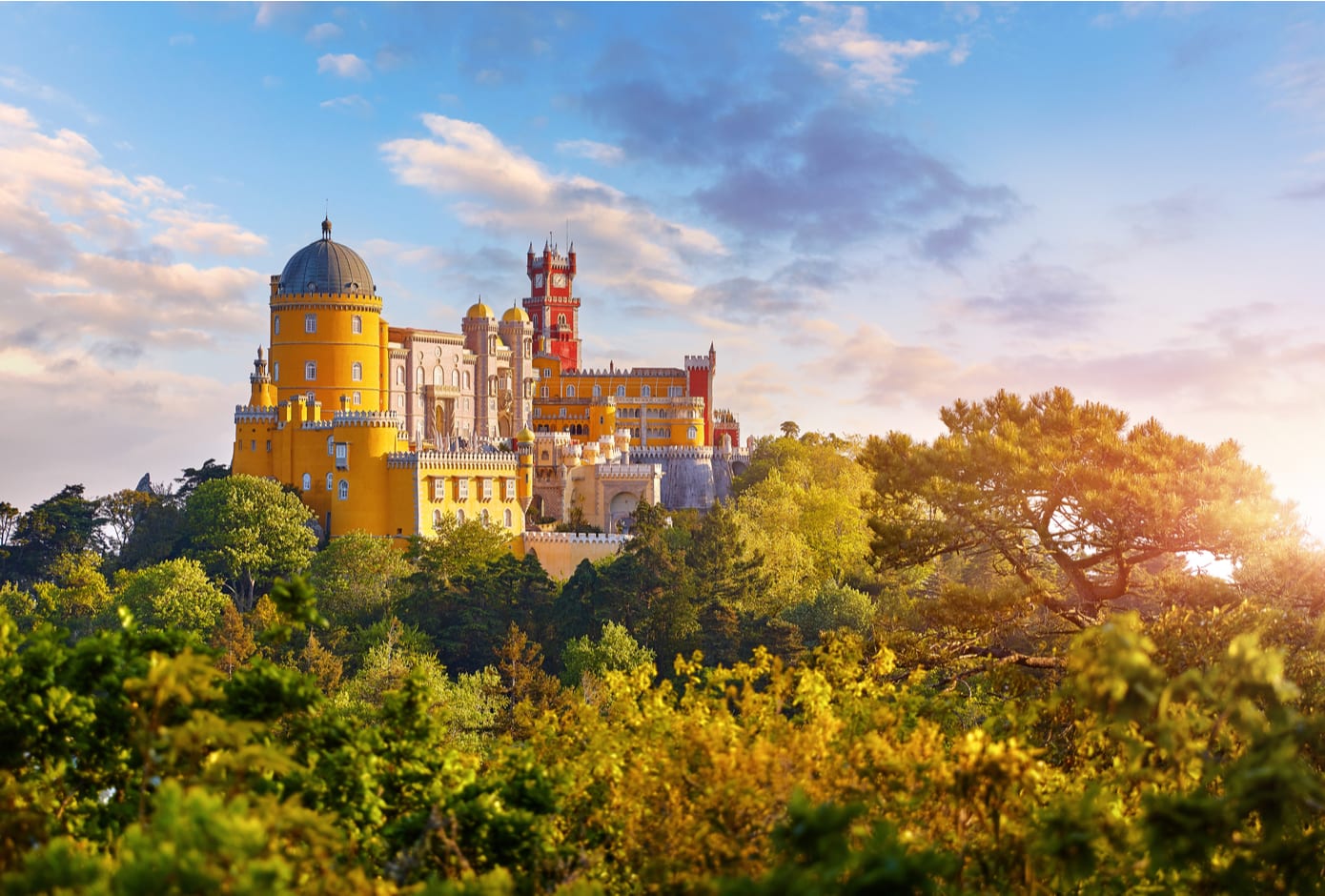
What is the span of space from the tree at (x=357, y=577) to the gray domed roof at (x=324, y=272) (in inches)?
505

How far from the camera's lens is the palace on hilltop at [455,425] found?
57.4 metres

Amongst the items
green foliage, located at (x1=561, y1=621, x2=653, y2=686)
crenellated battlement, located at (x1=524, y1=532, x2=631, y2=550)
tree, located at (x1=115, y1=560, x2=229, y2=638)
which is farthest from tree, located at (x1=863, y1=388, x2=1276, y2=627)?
crenellated battlement, located at (x1=524, y1=532, x2=631, y2=550)

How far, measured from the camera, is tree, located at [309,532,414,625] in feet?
165

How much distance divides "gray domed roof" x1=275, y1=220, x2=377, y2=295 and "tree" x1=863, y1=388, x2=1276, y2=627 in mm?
42327

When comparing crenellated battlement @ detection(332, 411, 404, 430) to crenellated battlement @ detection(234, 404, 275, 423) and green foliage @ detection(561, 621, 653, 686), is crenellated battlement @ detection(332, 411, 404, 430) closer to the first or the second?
crenellated battlement @ detection(234, 404, 275, 423)

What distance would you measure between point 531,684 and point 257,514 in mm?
19040

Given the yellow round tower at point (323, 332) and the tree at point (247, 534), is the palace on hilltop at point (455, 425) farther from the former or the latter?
the tree at point (247, 534)

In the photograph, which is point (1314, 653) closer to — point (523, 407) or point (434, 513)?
point (434, 513)

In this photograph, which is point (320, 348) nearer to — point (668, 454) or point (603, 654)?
point (668, 454)

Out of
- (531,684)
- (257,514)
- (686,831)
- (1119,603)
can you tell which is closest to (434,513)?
(257,514)

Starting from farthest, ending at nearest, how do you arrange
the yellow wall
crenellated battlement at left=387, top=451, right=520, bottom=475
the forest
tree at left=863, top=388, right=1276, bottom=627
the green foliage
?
the yellow wall
crenellated battlement at left=387, top=451, right=520, bottom=475
the green foliage
tree at left=863, top=388, right=1276, bottom=627
the forest

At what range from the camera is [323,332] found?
6175cm

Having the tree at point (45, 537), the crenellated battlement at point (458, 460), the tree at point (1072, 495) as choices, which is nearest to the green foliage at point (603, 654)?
the crenellated battlement at point (458, 460)

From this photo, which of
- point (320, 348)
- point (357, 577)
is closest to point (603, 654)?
point (357, 577)
